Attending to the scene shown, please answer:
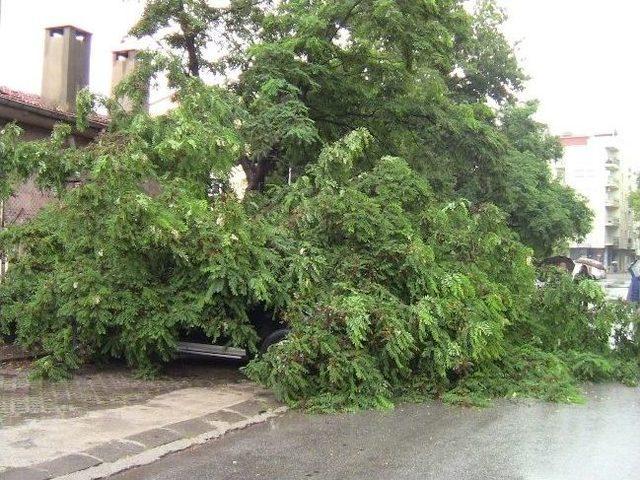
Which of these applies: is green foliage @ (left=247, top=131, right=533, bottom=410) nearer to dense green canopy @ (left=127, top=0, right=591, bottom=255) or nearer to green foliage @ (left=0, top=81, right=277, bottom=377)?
green foliage @ (left=0, top=81, right=277, bottom=377)

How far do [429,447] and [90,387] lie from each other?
4.46 metres

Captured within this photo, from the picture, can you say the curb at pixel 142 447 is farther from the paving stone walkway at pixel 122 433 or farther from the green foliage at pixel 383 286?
the green foliage at pixel 383 286

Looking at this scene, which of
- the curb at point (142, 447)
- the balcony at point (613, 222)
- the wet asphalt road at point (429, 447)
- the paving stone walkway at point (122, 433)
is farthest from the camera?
the balcony at point (613, 222)

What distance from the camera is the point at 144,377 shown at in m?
8.98

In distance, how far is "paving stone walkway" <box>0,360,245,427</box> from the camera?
718 centimetres

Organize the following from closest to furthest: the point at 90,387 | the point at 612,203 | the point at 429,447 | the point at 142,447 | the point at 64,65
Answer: the point at 142,447 → the point at 429,447 → the point at 90,387 → the point at 64,65 → the point at 612,203

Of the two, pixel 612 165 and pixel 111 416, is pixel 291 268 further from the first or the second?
pixel 612 165

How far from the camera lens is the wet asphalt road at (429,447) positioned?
5484 mm

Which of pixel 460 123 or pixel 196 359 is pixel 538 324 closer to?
pixel 196 359

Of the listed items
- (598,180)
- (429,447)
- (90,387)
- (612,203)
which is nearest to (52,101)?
(90,387)

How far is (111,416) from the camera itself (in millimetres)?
6957

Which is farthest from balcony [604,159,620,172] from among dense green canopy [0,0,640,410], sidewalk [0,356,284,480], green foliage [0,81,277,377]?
sidewalk [0,356,284,480]

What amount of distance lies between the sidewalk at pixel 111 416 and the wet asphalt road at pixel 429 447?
286 mm

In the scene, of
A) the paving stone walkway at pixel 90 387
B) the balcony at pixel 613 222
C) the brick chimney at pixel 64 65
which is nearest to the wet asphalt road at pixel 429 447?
the paving stone walkway at pixel 90 387
